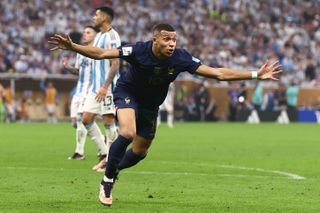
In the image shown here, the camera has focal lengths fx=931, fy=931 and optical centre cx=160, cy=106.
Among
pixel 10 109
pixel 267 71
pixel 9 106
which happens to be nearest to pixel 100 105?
pixel 267 71

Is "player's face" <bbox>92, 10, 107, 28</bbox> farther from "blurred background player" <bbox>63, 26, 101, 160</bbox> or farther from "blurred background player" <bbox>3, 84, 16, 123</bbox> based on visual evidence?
"blurred background player" <bbox>3, 84, 16, 123</bbox>

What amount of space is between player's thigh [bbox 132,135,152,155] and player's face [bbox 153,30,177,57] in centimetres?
140

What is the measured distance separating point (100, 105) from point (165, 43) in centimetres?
540

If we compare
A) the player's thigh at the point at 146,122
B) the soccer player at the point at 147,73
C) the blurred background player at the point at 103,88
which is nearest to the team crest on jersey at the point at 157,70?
the soccer player at the point at 147,73

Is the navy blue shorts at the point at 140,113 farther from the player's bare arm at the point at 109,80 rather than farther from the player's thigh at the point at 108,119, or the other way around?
the player's thigh at the point at 108,119

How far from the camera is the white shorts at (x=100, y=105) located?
16.0m

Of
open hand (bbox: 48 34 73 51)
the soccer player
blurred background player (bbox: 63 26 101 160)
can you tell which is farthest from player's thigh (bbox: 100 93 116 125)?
open hand (bbox: 48 34 73 51)

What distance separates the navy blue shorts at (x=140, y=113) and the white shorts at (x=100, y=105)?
4.31 meters

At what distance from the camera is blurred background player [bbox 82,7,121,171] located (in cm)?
1551

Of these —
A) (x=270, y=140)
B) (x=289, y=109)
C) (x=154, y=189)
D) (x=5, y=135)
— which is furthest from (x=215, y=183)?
(x=289, y=109)

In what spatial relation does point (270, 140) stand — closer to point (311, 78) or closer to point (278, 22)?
point (311, 78)

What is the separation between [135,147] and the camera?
1194 centimetres

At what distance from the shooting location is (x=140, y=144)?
1188 cm

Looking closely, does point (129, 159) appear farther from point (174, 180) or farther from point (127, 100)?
point (174, 180)
